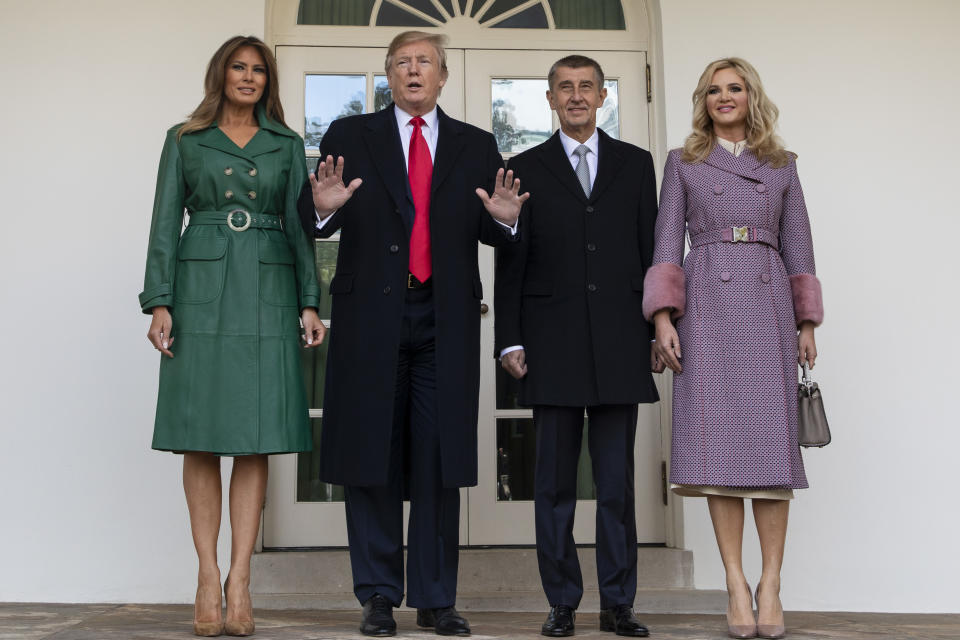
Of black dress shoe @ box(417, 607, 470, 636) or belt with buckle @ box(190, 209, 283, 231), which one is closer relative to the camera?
black dress shoe @ box(417, 607, 470, 636)

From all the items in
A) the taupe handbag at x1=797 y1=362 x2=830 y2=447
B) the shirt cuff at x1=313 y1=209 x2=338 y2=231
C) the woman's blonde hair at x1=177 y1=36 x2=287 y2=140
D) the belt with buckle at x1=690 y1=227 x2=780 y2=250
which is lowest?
the taupe handbag at x1=797 y1=362 x2=830 y2=447

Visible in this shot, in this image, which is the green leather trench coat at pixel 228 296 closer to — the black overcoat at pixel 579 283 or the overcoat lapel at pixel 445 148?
the overcoat lapel at pixel 445 148

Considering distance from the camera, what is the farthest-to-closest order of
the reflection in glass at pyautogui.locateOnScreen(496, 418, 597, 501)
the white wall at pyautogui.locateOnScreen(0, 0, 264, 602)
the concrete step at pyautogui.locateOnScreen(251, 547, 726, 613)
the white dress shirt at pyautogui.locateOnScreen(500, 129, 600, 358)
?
the reflection in glass at pyautogui.locateOnScreen(496, 418, 597, 501) < the white wall at pyautogui.locateOnScreen(0, 0, 264, 602) < the concrete step at pyautogui.locateOnScreen(251, 547, 726, 613) < the white dress shirt at pyautogui.locateOnScreen(500, 129, 600, 358)

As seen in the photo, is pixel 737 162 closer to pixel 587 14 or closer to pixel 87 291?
pixel 587 14

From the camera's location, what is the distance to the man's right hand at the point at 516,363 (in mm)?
3291

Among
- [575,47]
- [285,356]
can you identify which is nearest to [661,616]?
[285,356]

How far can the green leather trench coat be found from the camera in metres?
3.14

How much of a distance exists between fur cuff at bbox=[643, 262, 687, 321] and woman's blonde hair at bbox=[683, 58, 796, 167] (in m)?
0.38

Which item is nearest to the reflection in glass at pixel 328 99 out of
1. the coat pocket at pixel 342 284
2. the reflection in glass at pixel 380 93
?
the reflection in glass at pixel 380 93

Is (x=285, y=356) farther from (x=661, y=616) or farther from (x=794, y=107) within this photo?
(x=794, y=107)

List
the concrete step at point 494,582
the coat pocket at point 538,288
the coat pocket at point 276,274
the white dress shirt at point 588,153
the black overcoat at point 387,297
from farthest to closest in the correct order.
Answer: the concrete step at point 494,582 → the white dress shirt at point 588,153 → the coat pocket at point 538,288 → the coat pocket at point 276,274 → the black overcoat at point 387,297

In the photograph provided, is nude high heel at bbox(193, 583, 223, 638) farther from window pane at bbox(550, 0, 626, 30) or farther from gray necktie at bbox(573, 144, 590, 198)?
window pane at bbox(550, 0, 626, 30)

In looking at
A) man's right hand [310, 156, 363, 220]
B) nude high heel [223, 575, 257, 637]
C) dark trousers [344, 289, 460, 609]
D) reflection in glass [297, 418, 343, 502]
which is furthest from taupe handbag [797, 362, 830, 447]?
reflection in glass [297, 418, 343, 502]

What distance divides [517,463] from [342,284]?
1616mm
